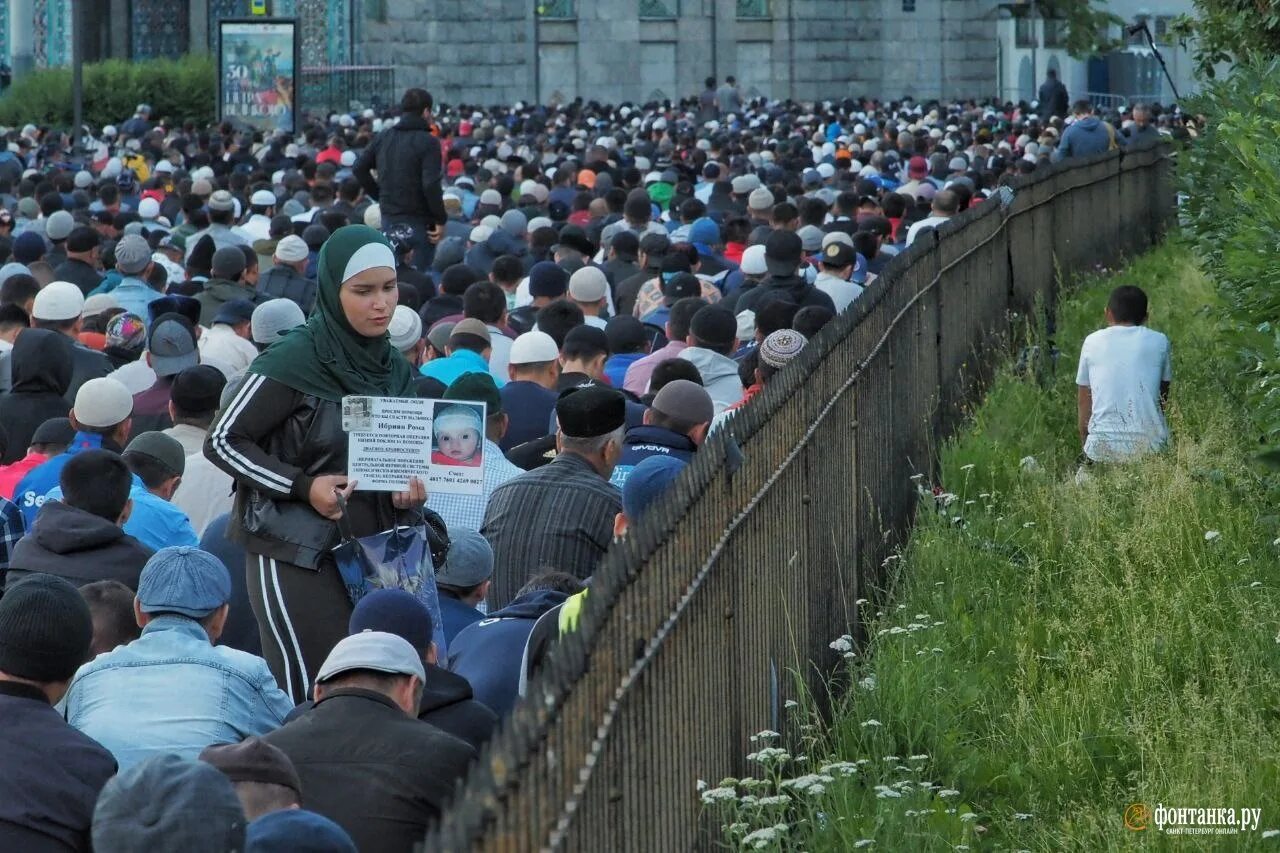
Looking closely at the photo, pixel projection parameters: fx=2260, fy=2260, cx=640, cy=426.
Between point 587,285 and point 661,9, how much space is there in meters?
44.6

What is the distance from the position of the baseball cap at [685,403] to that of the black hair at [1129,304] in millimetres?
3411

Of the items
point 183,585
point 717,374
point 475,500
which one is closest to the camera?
point 183,585

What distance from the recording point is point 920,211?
21625mm

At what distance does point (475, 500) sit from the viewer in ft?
29.5

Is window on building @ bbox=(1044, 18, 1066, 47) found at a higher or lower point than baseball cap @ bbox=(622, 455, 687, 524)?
higher

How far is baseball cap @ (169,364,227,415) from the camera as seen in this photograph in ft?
31.6

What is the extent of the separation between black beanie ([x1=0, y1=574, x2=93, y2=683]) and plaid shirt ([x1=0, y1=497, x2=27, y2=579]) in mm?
2791

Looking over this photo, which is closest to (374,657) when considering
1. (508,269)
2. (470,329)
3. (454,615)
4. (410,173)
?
(454,615)

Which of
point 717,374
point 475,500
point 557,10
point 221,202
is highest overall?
point 557,10

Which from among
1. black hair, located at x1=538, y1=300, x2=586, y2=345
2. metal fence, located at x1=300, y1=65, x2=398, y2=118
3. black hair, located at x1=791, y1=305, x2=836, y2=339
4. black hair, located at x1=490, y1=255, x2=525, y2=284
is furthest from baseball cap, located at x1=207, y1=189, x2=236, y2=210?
metal fence, located at x1=300, y1=65, x2=398, y2=118

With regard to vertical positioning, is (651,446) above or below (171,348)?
below

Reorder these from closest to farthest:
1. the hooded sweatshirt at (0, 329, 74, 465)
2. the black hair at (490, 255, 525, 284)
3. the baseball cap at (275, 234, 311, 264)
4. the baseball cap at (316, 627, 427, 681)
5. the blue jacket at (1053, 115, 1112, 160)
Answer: the baseball cap at (316, 627, 427, 681), the hooded sweatshirt at (0, 329, 74, 465), the black hair at (490, 255, 525, 284), the baseball cap at (275, 234, 311, 264), the blue jacket at (1053, 115, 1112, 160)

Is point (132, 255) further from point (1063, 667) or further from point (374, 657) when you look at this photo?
point (374, 657)

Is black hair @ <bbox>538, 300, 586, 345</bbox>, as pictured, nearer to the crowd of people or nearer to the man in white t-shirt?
the crowd of people
